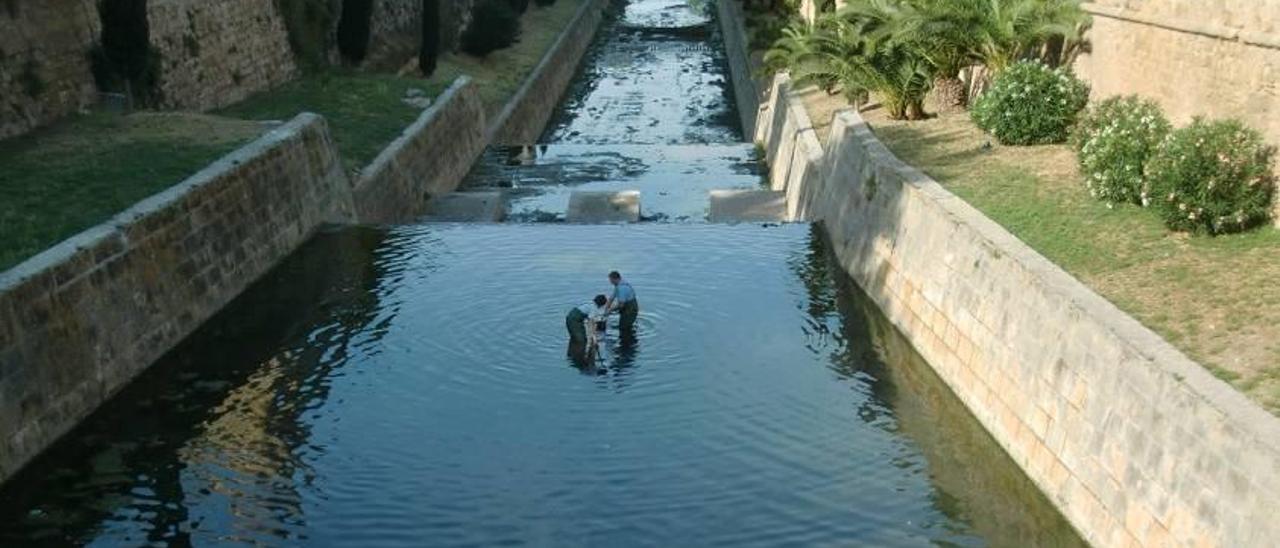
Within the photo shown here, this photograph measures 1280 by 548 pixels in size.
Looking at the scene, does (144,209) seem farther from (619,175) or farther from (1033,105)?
(619,175)

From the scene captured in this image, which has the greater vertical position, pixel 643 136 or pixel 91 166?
pixel 91 166

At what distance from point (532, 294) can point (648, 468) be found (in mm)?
5849

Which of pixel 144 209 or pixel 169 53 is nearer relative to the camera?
pixel 144 209

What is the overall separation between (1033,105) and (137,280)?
517 inches

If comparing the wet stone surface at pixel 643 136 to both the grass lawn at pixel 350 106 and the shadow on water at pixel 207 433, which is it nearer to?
the grass lawn at pixel 350 106

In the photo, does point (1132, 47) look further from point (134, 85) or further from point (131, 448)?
point (134, 85)

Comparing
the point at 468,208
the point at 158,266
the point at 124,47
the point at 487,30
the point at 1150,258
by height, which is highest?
the point at 124,47

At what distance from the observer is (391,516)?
10.5 metres

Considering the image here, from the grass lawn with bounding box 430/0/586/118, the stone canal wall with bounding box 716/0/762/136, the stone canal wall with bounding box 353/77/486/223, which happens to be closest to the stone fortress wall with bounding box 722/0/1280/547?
the stone canal wall with bounding box 353/77/486/223

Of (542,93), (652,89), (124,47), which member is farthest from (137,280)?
(652,89)

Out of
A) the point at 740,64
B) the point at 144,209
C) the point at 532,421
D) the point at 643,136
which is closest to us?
the point at 532,421

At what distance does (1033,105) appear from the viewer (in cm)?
1944

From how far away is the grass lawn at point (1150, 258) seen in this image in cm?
1015

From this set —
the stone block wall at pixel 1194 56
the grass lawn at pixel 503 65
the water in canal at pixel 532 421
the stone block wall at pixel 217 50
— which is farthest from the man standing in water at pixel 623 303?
the grass lawn at pixel 503 65
